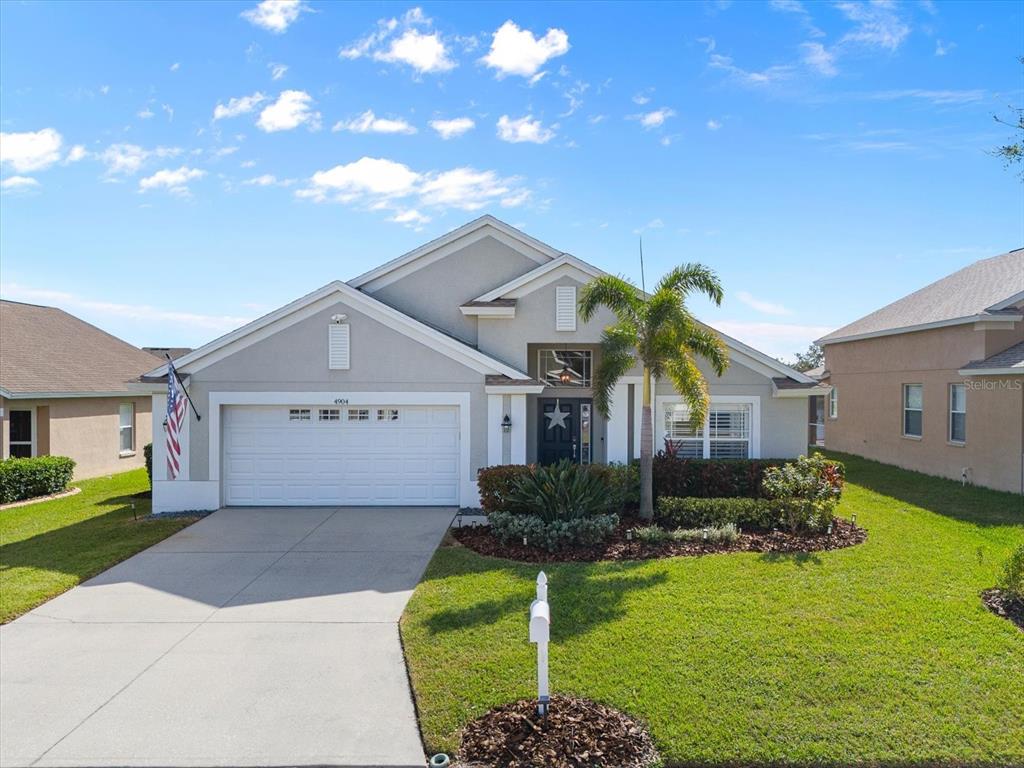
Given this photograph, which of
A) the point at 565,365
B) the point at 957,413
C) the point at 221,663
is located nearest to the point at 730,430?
the point at 565,365

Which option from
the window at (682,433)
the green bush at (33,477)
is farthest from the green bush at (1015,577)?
the green bush at (33,477)

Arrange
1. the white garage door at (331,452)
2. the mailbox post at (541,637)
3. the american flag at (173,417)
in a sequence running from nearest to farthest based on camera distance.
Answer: the mailbox post at (541,637) < the american flag at (173,417) < the white garage door at (331,452)

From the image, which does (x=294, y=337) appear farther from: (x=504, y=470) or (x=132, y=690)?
(x=132, y=690)

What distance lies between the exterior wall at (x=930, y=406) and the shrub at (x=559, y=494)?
1070cm

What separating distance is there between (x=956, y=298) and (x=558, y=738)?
63.1ft

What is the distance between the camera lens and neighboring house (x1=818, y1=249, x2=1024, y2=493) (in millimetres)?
15359

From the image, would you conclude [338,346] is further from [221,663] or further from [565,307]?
[221,663]

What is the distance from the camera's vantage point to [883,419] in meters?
20.7

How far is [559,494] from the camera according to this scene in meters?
10.8

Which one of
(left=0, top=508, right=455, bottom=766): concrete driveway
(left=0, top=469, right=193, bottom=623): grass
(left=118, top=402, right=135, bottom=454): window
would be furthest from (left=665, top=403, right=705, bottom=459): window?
(left=118, top=402, right=135, bottom=454): window

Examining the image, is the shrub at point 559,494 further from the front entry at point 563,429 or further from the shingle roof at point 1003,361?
the shingle roof at point 1003,361

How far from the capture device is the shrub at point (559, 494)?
10.7m

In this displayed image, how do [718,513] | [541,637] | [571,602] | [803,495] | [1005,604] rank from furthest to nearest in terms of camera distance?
[718,513], [803,495], [571,602], [1005,604], [541,637]

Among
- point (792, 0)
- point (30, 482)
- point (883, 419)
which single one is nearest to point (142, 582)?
point (30, 482)
